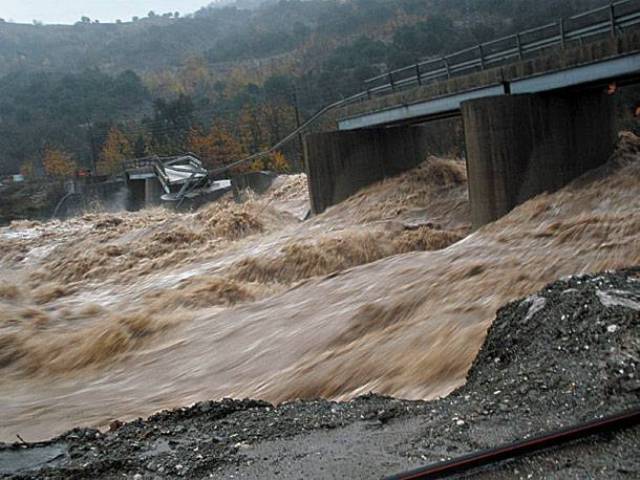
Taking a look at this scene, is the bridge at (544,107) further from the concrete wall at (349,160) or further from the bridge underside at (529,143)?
the concrete wall at (349,160)

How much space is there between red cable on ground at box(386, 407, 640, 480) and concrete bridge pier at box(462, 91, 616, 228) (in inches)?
445

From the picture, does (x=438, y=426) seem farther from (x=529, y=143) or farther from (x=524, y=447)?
(x=529, y=143)

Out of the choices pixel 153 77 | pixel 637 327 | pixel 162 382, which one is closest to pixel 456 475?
pixel 637 327

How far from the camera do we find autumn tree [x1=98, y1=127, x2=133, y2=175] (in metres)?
74.2

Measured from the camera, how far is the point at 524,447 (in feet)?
13.9

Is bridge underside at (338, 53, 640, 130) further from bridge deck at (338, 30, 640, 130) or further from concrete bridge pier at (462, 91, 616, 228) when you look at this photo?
concrete bridge pier at (462, 91, 616, 228)

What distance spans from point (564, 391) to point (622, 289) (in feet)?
4.89

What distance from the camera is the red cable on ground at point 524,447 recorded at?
13.4 ft

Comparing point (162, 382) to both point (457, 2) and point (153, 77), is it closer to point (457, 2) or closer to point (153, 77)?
point (457, 2)

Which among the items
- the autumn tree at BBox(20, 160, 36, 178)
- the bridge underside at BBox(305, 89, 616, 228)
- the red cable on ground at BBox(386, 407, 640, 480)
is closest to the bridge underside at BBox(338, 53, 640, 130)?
the bridge underside at BBox(305, 89, 616, 228)

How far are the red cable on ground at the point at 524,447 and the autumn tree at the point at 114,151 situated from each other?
72.3 m

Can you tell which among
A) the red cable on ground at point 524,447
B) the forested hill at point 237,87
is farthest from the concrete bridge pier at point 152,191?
the red cable on ground at point 524,447

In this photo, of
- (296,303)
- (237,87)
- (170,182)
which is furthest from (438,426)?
(237,87)

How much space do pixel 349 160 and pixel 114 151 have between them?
5653 cm
